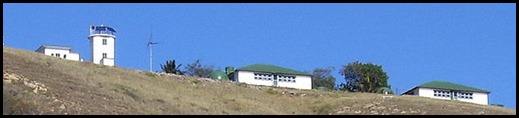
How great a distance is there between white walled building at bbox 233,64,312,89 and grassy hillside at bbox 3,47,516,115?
13.0m

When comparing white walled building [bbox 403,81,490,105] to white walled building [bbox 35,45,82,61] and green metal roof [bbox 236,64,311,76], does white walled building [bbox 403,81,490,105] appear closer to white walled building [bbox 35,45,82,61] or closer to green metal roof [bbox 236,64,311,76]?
green metal roof [bbox 236,64,311,76]

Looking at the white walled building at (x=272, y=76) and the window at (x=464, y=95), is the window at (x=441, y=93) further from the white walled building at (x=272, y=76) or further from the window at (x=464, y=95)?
the white walled building at (x=272, y=76)

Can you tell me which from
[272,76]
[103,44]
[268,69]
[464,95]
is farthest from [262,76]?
[464,95]

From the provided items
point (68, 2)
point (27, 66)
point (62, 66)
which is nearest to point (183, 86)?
point (62, 66)

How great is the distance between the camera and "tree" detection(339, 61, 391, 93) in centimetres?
9500

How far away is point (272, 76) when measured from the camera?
281 feet

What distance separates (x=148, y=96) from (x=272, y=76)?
32207mm

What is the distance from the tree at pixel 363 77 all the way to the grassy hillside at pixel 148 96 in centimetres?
2498

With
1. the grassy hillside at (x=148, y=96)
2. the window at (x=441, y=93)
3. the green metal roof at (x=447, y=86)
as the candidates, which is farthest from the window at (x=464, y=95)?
the grassy hillside at (x=148, y=96)

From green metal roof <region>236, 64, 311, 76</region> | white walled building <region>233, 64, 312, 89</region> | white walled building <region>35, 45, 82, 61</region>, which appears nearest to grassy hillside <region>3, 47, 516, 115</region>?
white walled building <region>233, 64, 312, 89</region>

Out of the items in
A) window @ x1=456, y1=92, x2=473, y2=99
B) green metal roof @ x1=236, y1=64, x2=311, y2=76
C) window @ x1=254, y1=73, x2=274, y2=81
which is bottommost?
window @ x1=456, y1=92, x2=473, y2=99

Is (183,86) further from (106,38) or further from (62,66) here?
(106,38)

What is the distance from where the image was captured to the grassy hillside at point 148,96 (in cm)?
4541

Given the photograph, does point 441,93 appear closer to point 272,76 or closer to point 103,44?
point 272,76
